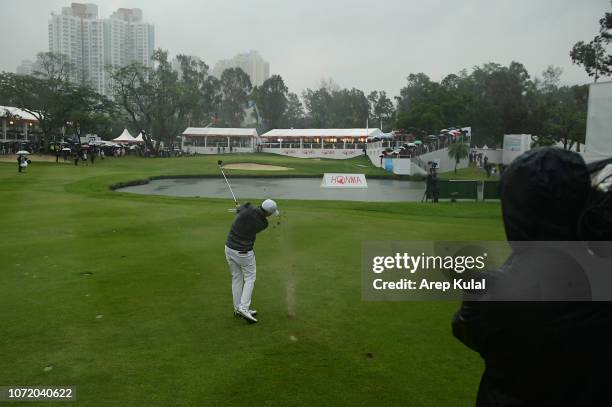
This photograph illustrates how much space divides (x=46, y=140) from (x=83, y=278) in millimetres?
64308

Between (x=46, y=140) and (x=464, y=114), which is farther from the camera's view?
(x=464, y=114)

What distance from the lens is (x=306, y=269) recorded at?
11938 mm

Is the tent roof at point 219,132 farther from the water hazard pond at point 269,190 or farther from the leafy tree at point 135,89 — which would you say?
the water hazard pond at point 269,190

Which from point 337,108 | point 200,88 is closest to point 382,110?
point 337,108

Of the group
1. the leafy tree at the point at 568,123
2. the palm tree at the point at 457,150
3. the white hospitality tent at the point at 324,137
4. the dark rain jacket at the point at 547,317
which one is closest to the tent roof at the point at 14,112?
the white hospitality tent at the point at 324,137

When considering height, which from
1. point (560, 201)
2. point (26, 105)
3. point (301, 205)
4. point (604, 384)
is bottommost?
point (301, 205)

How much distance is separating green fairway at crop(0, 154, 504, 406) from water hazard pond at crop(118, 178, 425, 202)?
61.2 feet

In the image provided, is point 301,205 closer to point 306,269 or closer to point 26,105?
point 306,269

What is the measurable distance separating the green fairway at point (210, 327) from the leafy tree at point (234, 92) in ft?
441

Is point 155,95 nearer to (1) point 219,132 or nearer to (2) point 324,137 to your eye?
(1) point 219,132

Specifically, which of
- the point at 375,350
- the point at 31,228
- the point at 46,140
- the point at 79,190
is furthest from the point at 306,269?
the point at 46,140

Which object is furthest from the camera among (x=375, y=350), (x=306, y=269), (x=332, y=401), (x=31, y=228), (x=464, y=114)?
(x=464, y=114)

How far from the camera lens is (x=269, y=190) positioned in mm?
40812

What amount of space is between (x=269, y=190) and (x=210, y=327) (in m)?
32.8
